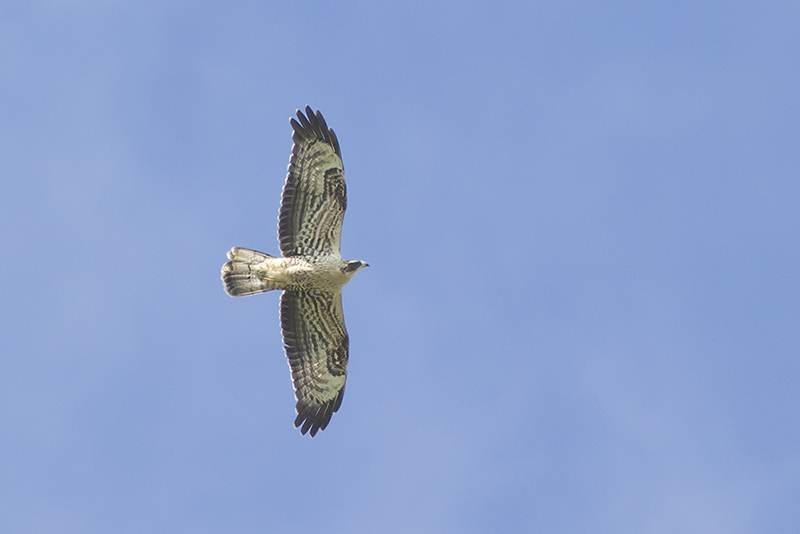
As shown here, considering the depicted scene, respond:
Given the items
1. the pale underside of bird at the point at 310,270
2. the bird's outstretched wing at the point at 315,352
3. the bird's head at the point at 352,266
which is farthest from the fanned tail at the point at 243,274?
the bird's head at the point at 352,266

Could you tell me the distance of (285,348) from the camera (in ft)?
64.8

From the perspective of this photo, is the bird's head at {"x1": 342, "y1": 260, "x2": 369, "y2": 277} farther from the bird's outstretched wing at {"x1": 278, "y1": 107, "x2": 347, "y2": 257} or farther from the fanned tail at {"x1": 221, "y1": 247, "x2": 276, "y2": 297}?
the fanned tail at {"x1": 221, "y1": 247, "x2": 276, "y2": 297}

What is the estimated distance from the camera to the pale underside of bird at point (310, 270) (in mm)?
18953

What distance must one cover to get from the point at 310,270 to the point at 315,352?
4.77ft

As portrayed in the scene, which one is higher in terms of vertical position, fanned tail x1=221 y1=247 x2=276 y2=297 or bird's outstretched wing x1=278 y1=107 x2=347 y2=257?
bird's outstretched wing x1=278 y1=107 x2=347 y2=257

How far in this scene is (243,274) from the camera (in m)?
19.3

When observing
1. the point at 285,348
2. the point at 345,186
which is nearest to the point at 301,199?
the point at 345,186

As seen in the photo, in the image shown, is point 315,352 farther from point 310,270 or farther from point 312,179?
point 312,179

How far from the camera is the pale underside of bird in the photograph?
62.2 ft

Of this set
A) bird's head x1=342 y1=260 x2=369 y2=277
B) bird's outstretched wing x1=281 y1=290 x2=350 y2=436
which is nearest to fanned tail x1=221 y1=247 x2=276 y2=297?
bird's outstretched wing x1=281 y1=290 x2=350 y2=436

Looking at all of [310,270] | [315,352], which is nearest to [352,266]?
[310,270]

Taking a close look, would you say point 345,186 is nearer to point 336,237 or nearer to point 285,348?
point 336,237

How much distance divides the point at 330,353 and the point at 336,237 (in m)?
1.85

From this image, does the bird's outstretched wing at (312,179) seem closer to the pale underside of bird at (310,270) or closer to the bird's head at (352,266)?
the pale underside of bird at (310,270)
